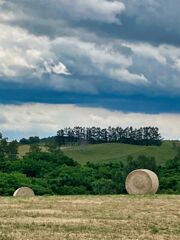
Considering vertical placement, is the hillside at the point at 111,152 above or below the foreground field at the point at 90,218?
above

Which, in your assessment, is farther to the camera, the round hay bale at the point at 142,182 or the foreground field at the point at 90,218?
the round hay bale at the point at 142,182

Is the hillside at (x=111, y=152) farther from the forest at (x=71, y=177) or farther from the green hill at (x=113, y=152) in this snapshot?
the forest at (x=71, y=177)

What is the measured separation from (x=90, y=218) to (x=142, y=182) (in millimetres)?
15136

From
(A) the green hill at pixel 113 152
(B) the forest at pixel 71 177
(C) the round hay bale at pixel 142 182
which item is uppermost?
(A) the green hill at pixel 113 152

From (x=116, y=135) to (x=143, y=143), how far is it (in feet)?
36.3

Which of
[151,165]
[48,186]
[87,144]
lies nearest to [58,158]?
[151,165]

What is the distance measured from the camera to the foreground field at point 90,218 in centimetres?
1956

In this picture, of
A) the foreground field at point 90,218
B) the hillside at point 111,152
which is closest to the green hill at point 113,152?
the hillside at point 111,152

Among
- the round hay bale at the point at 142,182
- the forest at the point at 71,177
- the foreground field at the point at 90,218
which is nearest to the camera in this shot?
the foreground field at the point at 90,218

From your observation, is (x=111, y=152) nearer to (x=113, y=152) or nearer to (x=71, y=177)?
(x=113, y=152)

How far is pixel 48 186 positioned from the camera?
62719mm

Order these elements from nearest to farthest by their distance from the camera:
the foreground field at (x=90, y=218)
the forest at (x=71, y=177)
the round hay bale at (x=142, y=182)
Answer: the foreground field at (x=90, y=218) < the round hay bale at (x=142, y=182) < the forest at (x=71, y=177)

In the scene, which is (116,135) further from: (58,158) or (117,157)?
(58,158)

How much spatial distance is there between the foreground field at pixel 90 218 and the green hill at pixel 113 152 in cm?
10380
